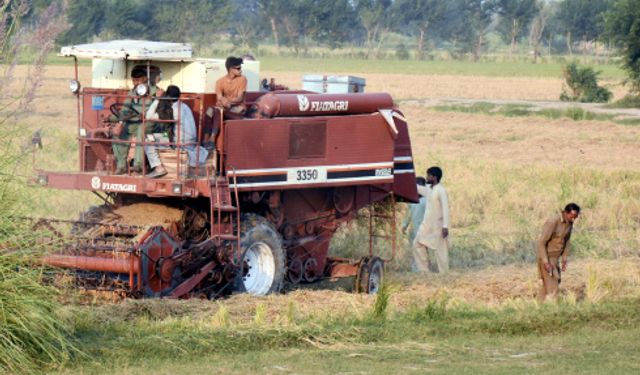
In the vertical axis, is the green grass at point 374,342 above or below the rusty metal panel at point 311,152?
below

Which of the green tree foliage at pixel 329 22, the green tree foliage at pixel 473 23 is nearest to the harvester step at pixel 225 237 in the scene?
the green tree foliage at pixel 329 22

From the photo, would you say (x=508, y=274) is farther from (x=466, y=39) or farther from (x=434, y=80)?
(x=466, y=39)

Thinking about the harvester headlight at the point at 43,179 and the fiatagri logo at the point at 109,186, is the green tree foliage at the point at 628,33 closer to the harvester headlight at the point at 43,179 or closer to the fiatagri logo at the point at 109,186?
the fiatagri logo at the point at 109,186

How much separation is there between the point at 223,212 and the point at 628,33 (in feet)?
129

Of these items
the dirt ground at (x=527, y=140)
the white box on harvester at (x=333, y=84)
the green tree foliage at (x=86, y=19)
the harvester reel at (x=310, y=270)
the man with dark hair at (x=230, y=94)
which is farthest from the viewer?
the green tree foliage at (x=86, y=19)

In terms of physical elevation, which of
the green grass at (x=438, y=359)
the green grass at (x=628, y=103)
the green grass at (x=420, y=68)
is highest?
the green grass at (x=438, y=359)

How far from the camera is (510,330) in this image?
11836mm

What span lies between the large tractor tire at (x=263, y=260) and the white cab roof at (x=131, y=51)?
2019 mm

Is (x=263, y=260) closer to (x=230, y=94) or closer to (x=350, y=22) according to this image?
(x=230, y=94)

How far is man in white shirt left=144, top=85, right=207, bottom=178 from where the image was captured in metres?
13.7

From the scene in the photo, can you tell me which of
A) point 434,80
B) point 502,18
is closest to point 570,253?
point 434,80

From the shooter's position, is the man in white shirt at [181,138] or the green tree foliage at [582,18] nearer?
the man in white shirt at [181,138]

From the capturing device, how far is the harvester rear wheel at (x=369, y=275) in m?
15.7

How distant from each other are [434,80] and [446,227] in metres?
57.5
